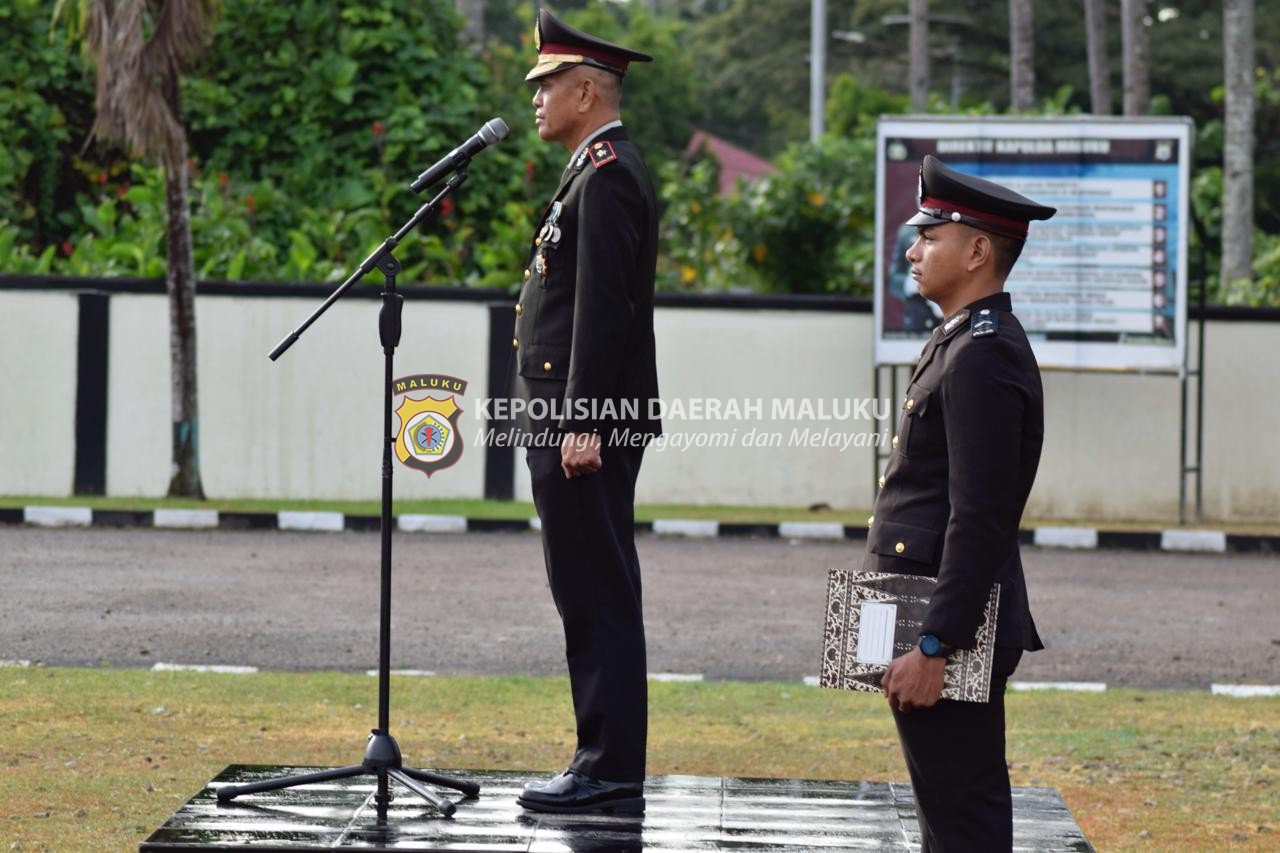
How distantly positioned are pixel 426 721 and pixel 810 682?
1984 millimetres

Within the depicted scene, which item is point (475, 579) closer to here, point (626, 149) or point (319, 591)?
point (319, 591)

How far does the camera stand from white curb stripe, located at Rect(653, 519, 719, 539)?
14.3 m

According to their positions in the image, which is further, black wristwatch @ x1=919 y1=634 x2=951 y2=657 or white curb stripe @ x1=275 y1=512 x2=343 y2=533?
white curb stripe @ x1=275 y1=512 x2=343 y2=533

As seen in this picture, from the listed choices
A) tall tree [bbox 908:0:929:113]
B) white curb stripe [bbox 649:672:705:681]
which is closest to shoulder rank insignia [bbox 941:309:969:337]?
white curb stripe [bbox 649:672:705:681]

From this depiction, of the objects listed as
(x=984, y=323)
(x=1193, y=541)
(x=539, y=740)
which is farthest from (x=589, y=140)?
(x=1193, y=541)

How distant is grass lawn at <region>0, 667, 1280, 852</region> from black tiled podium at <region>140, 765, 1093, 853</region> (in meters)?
0.53

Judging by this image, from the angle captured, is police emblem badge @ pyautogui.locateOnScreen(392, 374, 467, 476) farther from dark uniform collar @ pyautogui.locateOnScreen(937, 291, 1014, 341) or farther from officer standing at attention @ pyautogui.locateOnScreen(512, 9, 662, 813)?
dark uniform collar @ pyautogui.locateOnScreen(937, 291, 1014, 341)

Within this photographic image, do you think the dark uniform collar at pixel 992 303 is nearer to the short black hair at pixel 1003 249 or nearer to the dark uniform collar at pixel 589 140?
the short black hair at pixel 1003 249

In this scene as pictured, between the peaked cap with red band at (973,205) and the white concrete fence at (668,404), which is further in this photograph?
the white concrete fence at (668,404)

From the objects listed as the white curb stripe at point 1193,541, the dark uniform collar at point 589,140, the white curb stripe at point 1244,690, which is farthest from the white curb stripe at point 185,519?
the dark uniform collar at point 589,140

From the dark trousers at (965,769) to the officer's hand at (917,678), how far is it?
7cm

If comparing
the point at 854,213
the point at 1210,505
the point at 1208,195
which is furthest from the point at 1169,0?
Answer: the point at 1210,505

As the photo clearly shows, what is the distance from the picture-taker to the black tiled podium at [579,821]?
465cm

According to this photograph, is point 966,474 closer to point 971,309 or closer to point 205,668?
point 971,309
